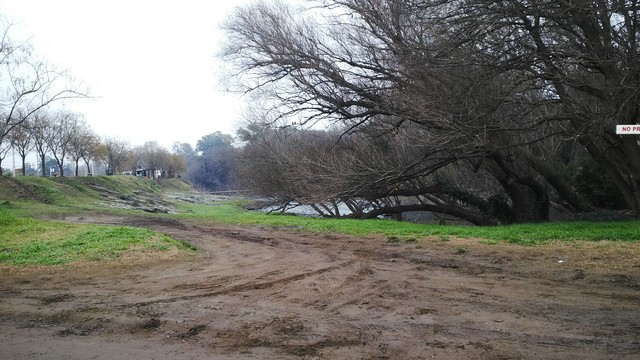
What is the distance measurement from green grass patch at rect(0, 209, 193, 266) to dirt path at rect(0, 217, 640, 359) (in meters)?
1.13

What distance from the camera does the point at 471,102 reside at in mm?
14797

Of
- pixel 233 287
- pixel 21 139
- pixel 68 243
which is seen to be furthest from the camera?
pixel 21 139

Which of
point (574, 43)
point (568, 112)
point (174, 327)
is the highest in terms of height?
point (574, 43)

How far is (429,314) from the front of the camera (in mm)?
5969

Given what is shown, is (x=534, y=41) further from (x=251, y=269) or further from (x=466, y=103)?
(x=251, y=269)

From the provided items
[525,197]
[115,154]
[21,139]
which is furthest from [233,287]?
[115,154]

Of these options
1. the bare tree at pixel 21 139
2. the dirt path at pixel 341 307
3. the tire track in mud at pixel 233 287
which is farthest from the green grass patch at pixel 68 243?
the bare tree at pixel 21 139

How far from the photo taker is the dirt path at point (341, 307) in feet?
16.4

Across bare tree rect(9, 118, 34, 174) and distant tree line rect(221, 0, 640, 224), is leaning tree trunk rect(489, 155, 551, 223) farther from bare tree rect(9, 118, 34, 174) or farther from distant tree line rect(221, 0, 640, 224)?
bare tree rect(9, 118, 34, 174)

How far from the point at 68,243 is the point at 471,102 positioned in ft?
40.2

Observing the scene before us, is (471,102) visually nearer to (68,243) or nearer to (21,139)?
(68,243)

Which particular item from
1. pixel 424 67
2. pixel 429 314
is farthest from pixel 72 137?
pixel 429 314

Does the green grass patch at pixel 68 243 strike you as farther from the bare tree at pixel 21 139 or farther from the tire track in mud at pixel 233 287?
the bare tree at pixel 21 139

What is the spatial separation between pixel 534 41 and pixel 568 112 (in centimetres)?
248
